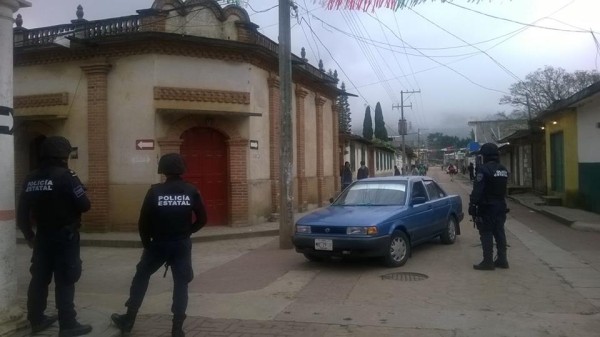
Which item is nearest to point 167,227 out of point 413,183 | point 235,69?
point 413,183

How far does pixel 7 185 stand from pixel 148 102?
806 cm

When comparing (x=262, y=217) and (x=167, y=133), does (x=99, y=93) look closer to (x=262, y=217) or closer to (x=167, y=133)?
(x=167, y=133)

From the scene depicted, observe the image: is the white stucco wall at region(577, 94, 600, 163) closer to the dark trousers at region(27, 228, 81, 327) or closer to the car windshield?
the car windshield

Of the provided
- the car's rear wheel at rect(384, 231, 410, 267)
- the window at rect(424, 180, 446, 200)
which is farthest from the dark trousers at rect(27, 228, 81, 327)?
the window at rect(424, 180, 446, 200)

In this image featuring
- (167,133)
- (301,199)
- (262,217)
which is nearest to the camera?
(167,133)

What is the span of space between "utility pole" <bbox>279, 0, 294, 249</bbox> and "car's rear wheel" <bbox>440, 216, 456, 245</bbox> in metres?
3.17

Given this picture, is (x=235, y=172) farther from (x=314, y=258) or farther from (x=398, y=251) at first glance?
(x=398, y=251)

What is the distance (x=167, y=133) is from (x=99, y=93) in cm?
195

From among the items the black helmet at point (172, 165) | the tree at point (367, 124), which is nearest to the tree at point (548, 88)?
the tree at point (367, 124)

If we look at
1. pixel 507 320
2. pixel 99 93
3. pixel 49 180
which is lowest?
pixel 507 320

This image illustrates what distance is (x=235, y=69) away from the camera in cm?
1423

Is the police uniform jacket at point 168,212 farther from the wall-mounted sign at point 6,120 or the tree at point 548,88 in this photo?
the tree at point 548,88

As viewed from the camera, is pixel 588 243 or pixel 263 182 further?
pixel 263 182

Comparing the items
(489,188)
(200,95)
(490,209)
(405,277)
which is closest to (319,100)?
(200,95)
